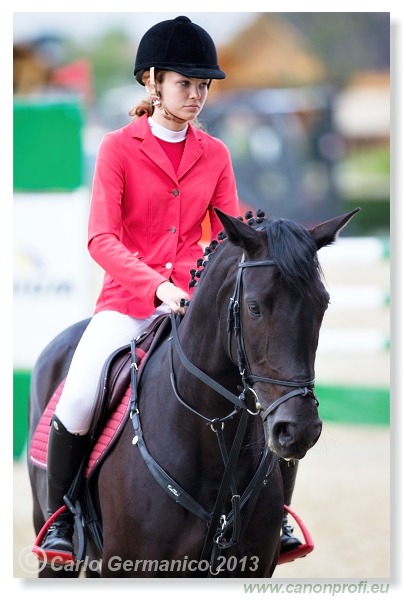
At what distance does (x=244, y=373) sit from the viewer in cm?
292

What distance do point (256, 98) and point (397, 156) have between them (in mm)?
20001

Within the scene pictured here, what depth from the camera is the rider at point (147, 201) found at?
3.50 meters

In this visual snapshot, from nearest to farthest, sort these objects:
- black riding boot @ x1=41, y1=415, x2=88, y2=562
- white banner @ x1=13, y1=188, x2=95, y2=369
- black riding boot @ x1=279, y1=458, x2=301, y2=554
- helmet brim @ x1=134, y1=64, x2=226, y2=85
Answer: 1. helmet brim @ x1=134, y1=64, x2=226, y2=85
2. black riding boot @ x1=41, y1=415, x2=88, y2=562
3. black riding boot @ x1=279, y1=458, x2=301, y2=554
4. white banner @ x1=13, y1=188, x2=95, y2=369

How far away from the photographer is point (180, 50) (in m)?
3.47

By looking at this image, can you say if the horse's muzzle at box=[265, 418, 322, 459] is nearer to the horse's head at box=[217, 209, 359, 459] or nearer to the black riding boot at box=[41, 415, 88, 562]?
the horse's head at box=[217, 209, 359, 459]

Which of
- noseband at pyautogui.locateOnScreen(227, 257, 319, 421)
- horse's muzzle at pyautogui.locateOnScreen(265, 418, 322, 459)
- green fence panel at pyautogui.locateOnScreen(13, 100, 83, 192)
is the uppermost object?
green fence panel at pyautogui.locateOnScreen(13, 100, 83, 192)

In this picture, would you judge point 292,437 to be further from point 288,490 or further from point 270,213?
point 270,213

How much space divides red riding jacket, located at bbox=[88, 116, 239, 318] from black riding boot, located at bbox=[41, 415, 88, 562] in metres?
0.54

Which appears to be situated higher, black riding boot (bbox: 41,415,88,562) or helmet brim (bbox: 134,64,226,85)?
helmet brim (bbox: 134,64,226,85)

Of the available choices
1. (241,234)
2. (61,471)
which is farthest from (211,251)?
(61,471)

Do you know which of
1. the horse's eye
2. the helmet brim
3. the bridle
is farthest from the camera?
the helmet brim

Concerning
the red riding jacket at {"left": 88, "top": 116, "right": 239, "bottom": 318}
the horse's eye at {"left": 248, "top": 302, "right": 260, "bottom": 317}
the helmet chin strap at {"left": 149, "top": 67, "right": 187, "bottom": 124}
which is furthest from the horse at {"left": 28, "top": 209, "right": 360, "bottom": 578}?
the helmet chin strap at {"left": 149, "top": 67, "right": 187, "bottom": 124}

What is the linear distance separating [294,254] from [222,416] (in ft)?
2.31

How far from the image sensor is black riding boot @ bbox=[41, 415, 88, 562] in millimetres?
3695
